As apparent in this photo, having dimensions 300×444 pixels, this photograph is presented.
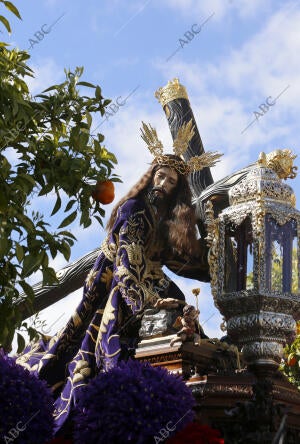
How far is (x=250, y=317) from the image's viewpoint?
609 centimetres

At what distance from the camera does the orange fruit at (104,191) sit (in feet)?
17.8

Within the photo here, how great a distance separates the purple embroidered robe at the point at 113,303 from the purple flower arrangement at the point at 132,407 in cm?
174

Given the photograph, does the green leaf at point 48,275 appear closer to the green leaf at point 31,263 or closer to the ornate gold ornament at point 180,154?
the green leaf at point 31,263

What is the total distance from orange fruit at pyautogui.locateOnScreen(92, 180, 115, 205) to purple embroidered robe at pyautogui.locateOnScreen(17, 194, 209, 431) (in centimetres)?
257

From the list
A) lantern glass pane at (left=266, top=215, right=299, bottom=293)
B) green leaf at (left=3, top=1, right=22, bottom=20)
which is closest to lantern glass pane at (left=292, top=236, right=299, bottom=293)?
lantern glass pane at (left=266, top=215, right=299, bottom=293)

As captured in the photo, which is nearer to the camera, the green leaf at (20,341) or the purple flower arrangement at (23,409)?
the green leaf at (20,341)

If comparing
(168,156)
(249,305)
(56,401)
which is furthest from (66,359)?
(249,305)

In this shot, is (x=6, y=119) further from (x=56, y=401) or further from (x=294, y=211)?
(x=56, y=401)

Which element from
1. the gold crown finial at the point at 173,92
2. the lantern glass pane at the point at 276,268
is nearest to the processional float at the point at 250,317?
the lantern glass pane at the point at 276,268

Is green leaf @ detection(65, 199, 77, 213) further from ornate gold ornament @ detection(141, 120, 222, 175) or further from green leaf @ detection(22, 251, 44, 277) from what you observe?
ornate gold ornament @ detection(141, 120, 222, 175)

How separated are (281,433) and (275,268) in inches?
75.9

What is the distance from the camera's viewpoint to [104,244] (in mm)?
8875

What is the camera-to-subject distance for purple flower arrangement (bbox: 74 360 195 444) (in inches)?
222

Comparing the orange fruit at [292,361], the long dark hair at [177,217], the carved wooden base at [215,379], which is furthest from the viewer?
the orange fruit at [292,361]
